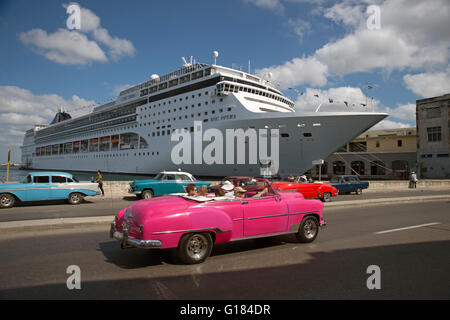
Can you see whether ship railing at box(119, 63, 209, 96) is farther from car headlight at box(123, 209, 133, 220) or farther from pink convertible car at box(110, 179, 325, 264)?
car headlight at box(123, 209, 133, 220)

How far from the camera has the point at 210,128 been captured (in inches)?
1233

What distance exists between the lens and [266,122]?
26.8 metres

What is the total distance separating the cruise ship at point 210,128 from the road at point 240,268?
19579 millimetres

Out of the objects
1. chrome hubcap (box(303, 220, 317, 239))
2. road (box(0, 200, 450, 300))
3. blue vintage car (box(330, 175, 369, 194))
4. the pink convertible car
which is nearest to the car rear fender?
the pink convertible car

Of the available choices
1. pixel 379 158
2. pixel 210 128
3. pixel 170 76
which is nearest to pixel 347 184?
pixel 210 128

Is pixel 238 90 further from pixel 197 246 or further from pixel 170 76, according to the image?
pixel 197 246

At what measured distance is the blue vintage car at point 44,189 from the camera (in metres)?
11.6

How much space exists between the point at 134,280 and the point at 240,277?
4.82 ft

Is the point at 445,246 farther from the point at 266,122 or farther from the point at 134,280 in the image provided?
the point at 266,122

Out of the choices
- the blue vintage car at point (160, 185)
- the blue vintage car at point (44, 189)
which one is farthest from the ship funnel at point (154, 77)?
the blue vintage car at point (44, 189)

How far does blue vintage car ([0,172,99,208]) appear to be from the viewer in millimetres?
11617

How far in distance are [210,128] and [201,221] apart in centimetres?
2710

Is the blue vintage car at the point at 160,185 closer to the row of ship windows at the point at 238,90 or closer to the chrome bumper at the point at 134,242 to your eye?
the chrome bumper at the point at 134,242
